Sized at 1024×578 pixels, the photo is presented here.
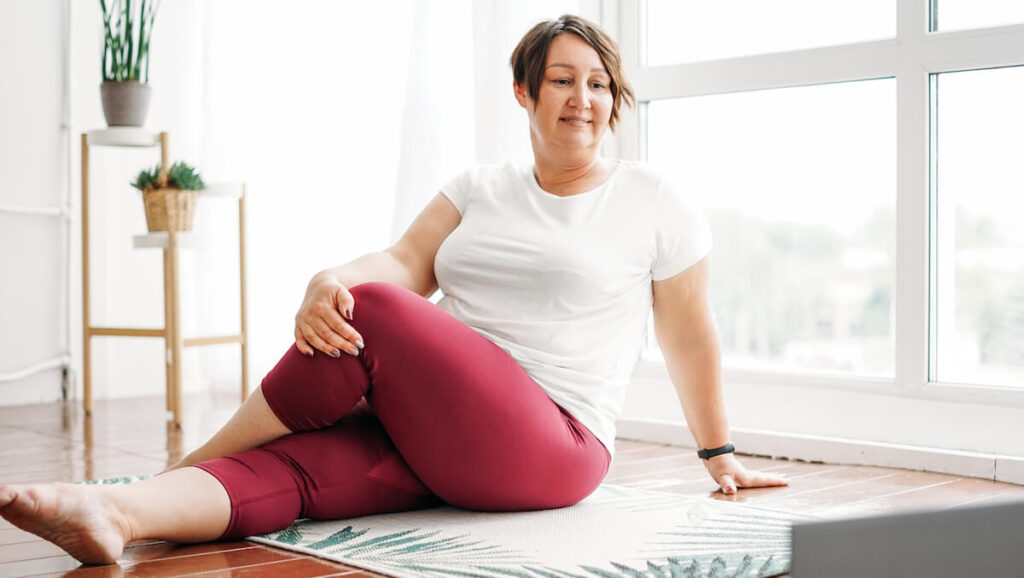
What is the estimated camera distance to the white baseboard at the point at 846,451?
2.26 m

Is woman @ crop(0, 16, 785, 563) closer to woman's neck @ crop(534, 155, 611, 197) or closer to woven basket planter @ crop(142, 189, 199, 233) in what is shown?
woman's neck @ crop(534, 155, 611, 197)

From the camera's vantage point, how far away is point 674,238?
1.91 metres

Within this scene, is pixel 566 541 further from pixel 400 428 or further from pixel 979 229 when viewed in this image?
pixel 979 229

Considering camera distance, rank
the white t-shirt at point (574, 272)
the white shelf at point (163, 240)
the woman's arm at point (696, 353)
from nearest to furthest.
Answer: the white t-shirt at point (574, 272) < the woman's arm at point (696, 353) < the white shelf at point (163, 240)

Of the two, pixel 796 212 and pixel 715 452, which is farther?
pixel 796 212

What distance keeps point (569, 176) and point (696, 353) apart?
1.27 feet

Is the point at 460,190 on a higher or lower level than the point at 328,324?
higher

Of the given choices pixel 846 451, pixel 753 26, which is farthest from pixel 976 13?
pixel 846 451

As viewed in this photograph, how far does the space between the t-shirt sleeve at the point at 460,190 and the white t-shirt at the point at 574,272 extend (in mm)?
49

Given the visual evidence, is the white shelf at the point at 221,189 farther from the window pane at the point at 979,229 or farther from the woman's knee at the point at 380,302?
the window pane at the point at 979,229

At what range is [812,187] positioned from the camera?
110 inches

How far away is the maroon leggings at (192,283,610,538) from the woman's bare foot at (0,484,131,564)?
0.58 feet

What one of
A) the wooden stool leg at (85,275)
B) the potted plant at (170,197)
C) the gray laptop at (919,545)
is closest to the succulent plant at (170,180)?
the potted plant at (170,197)

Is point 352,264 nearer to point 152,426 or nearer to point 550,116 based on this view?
point 550,116
